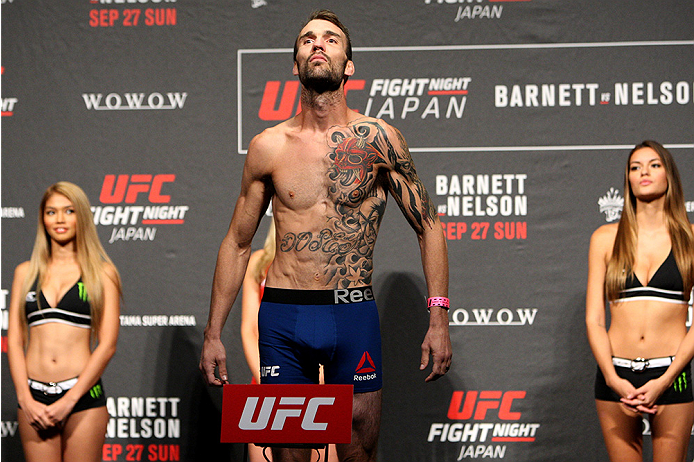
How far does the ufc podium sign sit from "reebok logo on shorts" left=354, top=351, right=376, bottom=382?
219 millimetres

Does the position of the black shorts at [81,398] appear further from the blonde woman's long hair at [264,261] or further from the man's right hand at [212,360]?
the man's right hand at [212,360]

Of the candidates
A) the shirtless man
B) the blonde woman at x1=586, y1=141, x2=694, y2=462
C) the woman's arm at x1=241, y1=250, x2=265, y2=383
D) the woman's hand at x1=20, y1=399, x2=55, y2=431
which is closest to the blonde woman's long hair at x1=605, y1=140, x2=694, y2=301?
the blonde woman at x1=586, y1=141, x2=694, y2=462

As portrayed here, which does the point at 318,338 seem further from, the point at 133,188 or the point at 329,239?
the point at 133,188

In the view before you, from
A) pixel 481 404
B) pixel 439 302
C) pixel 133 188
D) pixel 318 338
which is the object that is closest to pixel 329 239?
pixel 318 338

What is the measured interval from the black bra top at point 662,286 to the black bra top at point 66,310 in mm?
2532

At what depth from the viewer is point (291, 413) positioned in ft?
6.66

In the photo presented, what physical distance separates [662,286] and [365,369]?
1574mm

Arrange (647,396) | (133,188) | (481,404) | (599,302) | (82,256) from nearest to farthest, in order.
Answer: (647,396)
(599,302)
(82,256)
(481,404)
(133,188)

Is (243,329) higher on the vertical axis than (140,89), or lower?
lower

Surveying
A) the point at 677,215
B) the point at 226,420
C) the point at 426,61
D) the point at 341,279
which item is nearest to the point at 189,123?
the point at 426,61

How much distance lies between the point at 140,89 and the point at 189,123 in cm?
36

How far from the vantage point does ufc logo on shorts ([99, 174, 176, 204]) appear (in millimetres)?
4012

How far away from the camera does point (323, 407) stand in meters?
2.03

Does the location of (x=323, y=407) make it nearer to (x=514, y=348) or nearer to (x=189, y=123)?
(x=514, y=348)
